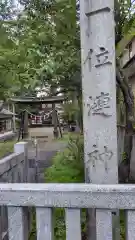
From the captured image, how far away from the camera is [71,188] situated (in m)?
1.32

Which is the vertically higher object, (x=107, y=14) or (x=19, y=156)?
(x=107, y=14)

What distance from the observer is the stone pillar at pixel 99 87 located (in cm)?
181

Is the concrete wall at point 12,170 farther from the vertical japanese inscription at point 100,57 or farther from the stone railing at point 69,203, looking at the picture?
the vertical japanese inscription at point 100,57

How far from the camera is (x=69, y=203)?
51.9 inches

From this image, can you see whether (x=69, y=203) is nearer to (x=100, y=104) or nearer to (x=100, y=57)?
(x=100, y=104)

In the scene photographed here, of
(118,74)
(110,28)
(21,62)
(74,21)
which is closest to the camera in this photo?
(110,28)

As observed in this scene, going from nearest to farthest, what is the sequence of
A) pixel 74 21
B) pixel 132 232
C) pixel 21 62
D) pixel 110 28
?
pixel 132 232 → pixel 110 28 → pixel 21 62 → pixel 74 21

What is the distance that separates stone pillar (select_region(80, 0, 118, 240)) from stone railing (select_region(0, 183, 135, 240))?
1.71 ft

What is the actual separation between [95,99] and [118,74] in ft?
6.57

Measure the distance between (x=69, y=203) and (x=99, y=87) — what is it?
0.87 metres

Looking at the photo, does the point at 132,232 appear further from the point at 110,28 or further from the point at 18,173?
the point at 18,173

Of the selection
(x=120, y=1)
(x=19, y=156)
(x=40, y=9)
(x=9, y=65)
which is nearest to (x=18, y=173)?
(x=19, y=156)

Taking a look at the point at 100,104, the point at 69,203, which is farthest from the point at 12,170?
the point at 69,203

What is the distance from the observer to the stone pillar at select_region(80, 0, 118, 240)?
1.81 meters
